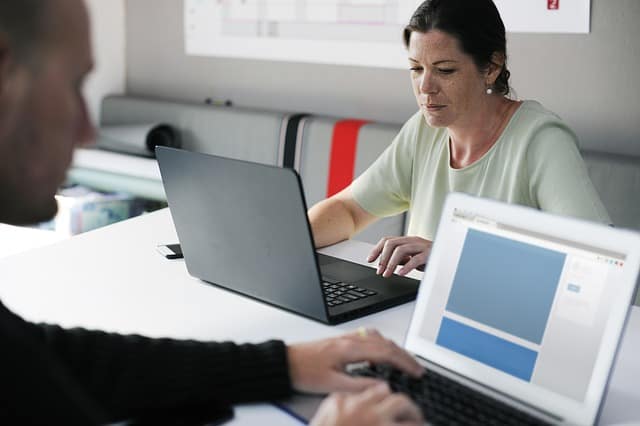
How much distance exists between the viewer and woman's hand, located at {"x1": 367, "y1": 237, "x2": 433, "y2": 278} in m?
1.44

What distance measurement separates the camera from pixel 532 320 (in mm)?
995

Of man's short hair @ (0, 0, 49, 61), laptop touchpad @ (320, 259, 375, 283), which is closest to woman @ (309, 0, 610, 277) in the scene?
laptop touchpad @ (320, 259, 375, 283)

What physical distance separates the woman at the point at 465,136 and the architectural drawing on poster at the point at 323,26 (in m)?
0.60

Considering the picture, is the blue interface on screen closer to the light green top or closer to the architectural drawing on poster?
the light green top

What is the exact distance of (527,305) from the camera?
1.00 m

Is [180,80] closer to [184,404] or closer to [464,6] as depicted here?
[464,6]

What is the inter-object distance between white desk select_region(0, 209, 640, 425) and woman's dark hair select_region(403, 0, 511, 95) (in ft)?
1.78

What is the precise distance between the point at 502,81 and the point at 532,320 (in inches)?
39.2

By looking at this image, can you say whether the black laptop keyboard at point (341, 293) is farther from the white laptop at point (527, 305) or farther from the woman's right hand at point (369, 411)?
the woman's right hand at point (369, 411)

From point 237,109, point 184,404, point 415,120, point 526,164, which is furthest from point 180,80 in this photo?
point 184,404

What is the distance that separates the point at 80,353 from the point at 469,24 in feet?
3.82

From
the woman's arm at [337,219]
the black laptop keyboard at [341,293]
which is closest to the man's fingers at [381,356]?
the black laptop keyboard at [341,293]

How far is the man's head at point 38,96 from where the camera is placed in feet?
2.47

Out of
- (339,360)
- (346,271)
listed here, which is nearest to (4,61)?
(339,360)
